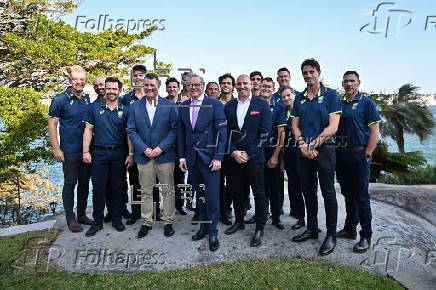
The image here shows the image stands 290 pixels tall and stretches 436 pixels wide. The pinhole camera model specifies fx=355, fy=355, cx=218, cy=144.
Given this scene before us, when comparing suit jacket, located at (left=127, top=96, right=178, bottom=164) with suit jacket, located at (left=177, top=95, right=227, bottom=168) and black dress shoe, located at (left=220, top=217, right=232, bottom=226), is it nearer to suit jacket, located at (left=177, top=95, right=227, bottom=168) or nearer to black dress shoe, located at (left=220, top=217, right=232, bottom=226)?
suit jacket, located at (left=177, top=95, right=227, bottom=168)

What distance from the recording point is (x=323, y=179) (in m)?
4.91

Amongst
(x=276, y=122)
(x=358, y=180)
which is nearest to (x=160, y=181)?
(x=276, y=122)

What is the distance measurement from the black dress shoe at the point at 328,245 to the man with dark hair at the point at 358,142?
31cm

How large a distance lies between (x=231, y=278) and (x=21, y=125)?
41.2 ft

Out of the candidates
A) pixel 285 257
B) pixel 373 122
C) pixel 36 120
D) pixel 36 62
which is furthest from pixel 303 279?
pixel 36 62

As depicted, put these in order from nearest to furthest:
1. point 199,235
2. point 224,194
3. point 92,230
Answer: point 199,235, point 92,230, point 224,194

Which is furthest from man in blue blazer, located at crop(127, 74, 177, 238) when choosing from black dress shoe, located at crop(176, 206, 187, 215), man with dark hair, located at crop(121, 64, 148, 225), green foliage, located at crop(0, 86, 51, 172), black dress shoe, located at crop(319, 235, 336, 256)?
green foliage, located at crop(0, 86, 51, 172)

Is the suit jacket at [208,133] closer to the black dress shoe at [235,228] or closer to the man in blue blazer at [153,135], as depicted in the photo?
the man in blue blazer at [153,135]

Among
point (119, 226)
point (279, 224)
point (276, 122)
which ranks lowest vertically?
point (119, 226)

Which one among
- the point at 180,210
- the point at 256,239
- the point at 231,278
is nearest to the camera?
the point at 231,278

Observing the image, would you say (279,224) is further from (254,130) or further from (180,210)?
(180,210)

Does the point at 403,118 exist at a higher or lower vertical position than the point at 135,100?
higher

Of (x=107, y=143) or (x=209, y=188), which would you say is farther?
(x=107, y=143)

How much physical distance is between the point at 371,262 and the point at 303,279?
114 cm
